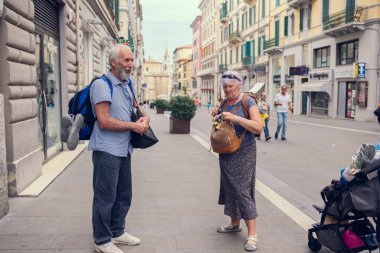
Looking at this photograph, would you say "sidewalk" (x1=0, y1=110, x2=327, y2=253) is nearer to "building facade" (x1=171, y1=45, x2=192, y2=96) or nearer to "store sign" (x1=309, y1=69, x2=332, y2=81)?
"store sign" (x1=309, y1=69, x2=332, y2=81)

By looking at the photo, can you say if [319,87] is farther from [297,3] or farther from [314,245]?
[314,245]

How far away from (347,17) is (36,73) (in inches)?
851

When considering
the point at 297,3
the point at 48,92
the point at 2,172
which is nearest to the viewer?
the point at 2,172

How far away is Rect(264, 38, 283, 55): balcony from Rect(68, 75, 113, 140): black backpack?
33965 mm

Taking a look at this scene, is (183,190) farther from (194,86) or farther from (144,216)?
(194,86)

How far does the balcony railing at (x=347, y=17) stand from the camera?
23828mm

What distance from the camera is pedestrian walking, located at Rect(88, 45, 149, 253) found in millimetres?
3564

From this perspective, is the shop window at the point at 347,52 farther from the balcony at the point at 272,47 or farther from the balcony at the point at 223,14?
the balcony at the point at 223,14

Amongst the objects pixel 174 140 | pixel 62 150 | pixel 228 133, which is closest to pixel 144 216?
pixel 228 133

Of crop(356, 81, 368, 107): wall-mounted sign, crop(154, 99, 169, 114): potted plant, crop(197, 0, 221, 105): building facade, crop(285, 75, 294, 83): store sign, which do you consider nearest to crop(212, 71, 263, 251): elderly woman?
crop(356, 81, 368, 107): wall-mounted sign

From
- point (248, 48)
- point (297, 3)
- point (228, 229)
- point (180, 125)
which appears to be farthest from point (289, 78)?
point (228, 229)

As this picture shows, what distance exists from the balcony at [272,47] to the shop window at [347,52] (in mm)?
9091

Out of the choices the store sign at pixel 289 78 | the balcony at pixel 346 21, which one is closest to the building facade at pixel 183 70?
the store sign at pixel 289 78

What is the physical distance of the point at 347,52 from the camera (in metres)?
26.4
